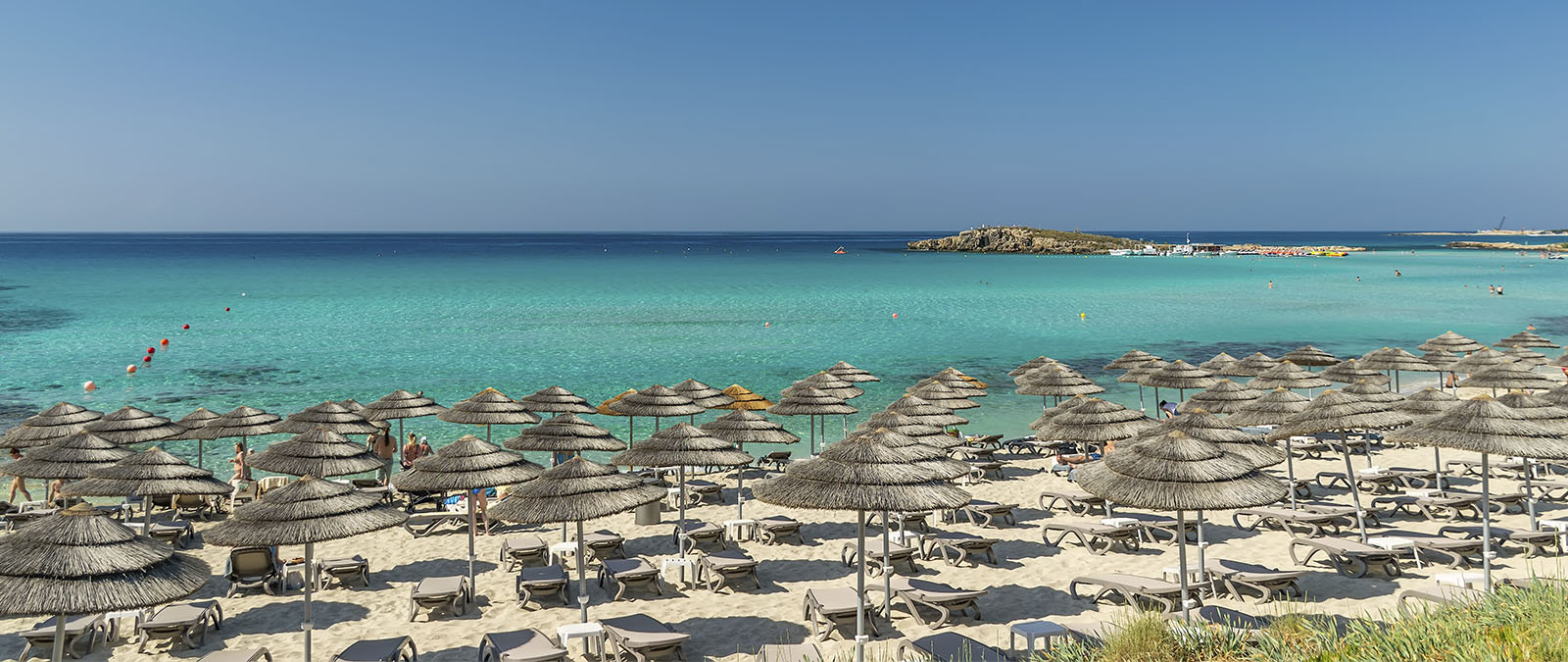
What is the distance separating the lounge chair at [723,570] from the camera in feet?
40.1

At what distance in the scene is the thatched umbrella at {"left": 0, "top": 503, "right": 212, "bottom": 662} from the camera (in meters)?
7.30

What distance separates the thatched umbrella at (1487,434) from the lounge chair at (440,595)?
11689mm

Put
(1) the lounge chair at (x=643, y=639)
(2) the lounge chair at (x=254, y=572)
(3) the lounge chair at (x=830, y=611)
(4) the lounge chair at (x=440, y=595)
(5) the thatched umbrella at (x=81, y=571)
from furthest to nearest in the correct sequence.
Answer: (2) the lounge chair at (x=254, y=572)
(4) the lounge chair at (x=440, y=595)
(3) the lounge chair at (x=830, y=611)
(1) the lounge chair at (x=643, y=639)
(5) the thatched umbrella at (x=81, y=571)

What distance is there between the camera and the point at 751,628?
1089 centimetres

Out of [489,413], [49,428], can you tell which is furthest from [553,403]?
[49,428]

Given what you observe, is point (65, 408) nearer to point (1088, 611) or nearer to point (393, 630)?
point (393, 630)

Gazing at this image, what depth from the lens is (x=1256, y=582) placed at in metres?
11.4

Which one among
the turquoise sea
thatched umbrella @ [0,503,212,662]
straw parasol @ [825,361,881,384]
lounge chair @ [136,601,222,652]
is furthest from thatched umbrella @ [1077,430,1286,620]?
the turquoise sea

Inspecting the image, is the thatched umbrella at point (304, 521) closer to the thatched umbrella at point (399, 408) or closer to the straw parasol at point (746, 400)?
the thatched umbrella at point (399, 408)

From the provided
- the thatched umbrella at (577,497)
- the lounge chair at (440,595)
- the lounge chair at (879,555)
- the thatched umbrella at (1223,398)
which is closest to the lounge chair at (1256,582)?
the lounge chair at (879,555)

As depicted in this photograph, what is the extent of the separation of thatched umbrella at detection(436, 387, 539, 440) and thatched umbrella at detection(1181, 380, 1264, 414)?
499 inches

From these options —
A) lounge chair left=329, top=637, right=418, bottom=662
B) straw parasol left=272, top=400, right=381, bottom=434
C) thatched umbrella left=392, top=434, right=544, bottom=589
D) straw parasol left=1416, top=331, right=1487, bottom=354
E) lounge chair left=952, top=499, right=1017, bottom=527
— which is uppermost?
straw parasol left=1416, top=331, right=1487, bottom=354

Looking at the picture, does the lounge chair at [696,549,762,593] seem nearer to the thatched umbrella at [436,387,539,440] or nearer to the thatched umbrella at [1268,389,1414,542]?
the thatched umbrella at [436,387,539,440]

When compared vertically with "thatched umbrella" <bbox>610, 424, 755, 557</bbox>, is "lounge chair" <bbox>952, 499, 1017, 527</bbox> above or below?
below
